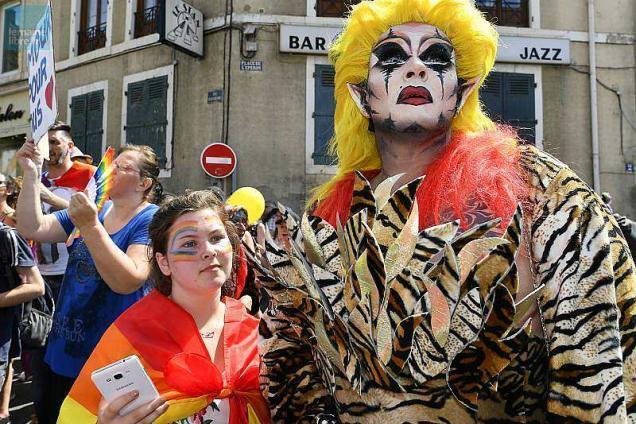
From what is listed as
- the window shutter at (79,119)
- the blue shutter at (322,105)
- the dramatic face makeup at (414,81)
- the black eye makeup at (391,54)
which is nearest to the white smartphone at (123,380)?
the dramatic face makeup at (414,81)

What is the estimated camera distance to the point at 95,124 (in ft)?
35.7

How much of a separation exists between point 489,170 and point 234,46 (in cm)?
864

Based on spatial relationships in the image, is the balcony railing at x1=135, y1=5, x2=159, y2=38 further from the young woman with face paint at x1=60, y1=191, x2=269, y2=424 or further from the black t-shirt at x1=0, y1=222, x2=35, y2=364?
the young woman with face paint at x1=60, y1=191, x2=269, y2=424

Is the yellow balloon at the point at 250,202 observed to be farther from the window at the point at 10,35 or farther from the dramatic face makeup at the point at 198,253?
the window at the point at 10,35

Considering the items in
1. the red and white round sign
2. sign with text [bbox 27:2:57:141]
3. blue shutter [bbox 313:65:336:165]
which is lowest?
sign with text [bbox 27:2:57:141]

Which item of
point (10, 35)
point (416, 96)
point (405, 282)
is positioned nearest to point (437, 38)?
point (416, 96)

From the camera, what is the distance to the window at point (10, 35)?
13367 millimetres

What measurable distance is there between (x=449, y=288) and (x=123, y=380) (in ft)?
2.57

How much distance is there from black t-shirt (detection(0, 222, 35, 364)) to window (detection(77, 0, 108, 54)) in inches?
349

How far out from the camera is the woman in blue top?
2160 mm

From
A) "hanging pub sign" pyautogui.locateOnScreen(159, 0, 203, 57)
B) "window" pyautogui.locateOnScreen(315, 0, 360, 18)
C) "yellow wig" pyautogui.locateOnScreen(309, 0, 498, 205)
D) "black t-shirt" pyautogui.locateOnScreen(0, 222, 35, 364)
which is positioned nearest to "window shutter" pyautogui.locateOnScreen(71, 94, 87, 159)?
"hanging pub sign" pyautogui.locateOnScreen(159, 0, 203, 57)

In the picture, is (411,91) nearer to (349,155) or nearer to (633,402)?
(349,155)

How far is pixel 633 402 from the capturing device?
1079 mm

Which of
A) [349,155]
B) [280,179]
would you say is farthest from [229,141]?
[349,155]
